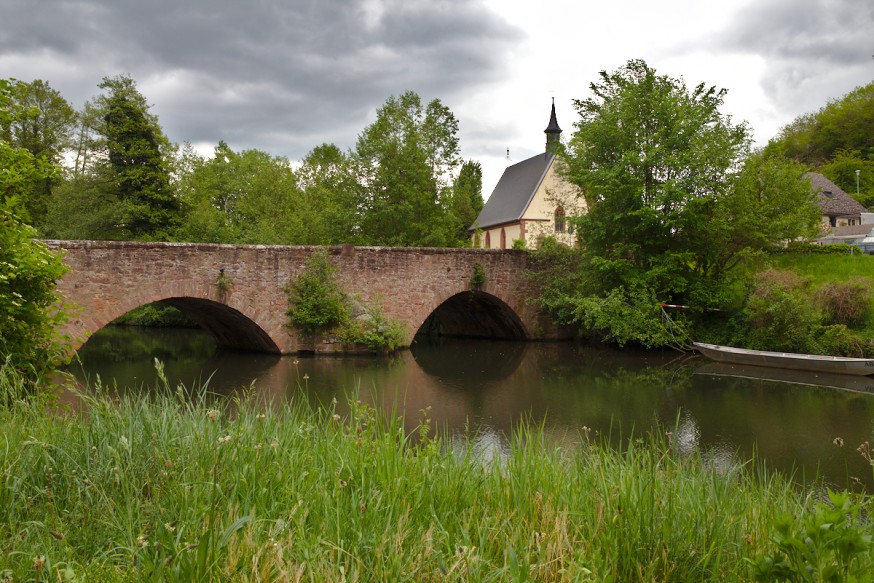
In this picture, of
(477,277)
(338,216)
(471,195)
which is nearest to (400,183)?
(338,216)

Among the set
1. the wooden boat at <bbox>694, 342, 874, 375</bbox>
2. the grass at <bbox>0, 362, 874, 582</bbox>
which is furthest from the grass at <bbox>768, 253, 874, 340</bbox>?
the grass at <bbox>0, 362, 874, 582</bbox>

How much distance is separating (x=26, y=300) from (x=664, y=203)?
15.1 metres

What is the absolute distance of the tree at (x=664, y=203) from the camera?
56.1ft

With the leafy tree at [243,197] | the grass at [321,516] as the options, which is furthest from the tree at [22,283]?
the leafy tree at [243,197]

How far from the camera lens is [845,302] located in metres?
15.4

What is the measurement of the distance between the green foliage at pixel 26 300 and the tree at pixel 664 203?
13.3 m

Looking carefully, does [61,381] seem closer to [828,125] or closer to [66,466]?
[66,466]

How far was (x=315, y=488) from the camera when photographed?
3.41 m

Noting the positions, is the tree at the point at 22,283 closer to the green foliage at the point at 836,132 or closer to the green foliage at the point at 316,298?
the green foliage at the point at 316,298

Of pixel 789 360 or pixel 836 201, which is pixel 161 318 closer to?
pixel 789 360

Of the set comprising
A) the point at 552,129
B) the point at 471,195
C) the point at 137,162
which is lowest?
the point at 137,162

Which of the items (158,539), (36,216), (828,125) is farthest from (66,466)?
(828,125)

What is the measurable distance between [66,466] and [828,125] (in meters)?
56.6

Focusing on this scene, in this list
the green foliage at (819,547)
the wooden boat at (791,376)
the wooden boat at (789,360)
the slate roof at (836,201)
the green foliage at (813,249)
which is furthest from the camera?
the slate roof at (836,201)
